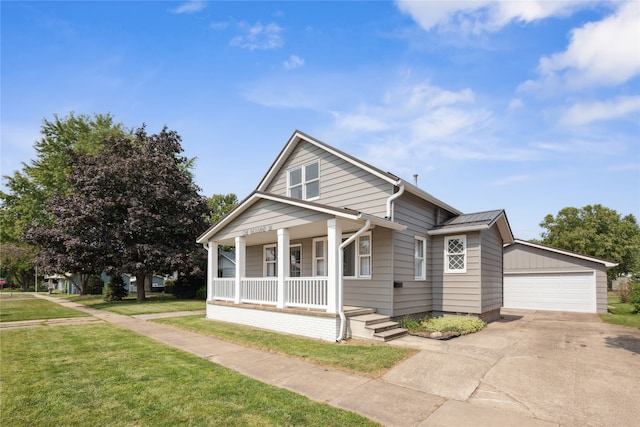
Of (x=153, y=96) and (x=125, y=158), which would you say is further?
(x=125, y=158)

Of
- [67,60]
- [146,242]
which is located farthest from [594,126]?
[146,242]

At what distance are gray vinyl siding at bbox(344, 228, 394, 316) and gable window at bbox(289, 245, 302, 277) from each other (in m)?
2.86

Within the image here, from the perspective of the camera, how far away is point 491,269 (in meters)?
13.1

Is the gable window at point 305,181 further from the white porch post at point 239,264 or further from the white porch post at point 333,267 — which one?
the white porch post at point 333,267

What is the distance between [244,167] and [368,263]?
8459mm

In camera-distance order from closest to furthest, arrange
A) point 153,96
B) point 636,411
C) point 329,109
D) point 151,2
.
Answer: point 636,411 < point 151,2 < point 153,96 < point 329,109

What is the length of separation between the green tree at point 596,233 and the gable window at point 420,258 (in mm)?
40910

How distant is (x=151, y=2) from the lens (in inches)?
394

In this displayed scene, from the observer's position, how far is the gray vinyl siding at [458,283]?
1135 cm

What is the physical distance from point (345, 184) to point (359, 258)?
2507 mm

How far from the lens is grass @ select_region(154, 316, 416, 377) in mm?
6854

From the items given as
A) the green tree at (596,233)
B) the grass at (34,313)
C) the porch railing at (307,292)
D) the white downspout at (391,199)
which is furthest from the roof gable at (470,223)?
the green tree at (596,233)

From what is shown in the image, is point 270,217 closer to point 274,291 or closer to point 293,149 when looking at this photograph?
point 274,291

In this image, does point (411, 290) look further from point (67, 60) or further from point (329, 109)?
point (67, 60)
